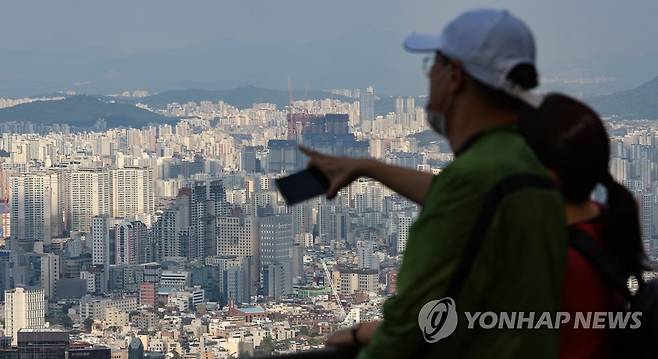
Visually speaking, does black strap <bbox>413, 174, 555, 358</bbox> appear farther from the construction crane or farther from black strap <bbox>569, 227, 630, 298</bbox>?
the construction crane

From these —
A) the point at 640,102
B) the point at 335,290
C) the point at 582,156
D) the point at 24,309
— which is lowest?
the point at 24,309

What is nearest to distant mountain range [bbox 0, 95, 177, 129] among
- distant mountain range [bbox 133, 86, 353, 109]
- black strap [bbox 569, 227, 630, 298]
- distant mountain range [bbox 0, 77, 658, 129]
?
distant mountain range [bbox 0, 77, 658, 129]

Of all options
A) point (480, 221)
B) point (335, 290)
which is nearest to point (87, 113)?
point (335, 290)

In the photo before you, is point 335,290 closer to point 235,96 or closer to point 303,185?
point 235,96

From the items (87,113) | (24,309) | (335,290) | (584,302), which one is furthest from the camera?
(87,113)

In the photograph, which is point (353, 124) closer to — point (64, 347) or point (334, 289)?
point (334, 289)

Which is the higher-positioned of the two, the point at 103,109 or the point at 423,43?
the point at 103,109
